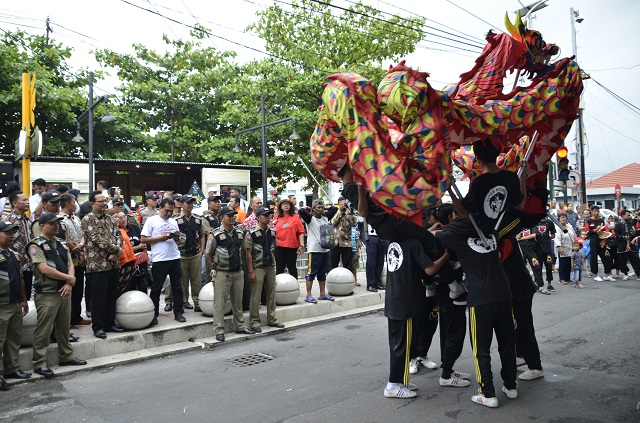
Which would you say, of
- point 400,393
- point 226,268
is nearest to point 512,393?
point 400,393

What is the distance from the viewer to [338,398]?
5.14 metres

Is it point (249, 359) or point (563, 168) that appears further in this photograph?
point (249, 359)

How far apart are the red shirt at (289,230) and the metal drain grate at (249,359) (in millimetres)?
3122

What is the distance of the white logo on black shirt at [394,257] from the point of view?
518cm

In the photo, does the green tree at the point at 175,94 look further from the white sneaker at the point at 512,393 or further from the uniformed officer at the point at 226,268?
the white sneaker at the point at 512,393

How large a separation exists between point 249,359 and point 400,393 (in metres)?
2.46

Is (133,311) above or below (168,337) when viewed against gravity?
above

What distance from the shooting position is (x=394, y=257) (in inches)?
206

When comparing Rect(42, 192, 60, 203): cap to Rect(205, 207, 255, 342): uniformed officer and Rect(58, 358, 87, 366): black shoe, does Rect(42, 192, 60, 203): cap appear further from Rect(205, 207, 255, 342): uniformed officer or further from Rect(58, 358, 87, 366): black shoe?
Rect(205, 207, 255, 342): uniformed officer

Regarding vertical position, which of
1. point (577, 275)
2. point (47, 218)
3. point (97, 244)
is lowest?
point (577, 275)

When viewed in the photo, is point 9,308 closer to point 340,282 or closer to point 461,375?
point 461,375

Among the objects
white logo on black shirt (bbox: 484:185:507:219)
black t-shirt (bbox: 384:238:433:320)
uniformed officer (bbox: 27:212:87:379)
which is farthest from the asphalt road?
white logo on black shirt (bbox: 484:185:507:219)

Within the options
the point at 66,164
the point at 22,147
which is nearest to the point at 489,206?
the point at 22,147

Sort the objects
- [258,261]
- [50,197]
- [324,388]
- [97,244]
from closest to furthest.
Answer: [324,388] < [50,197] < [97,244] < [258,261]
